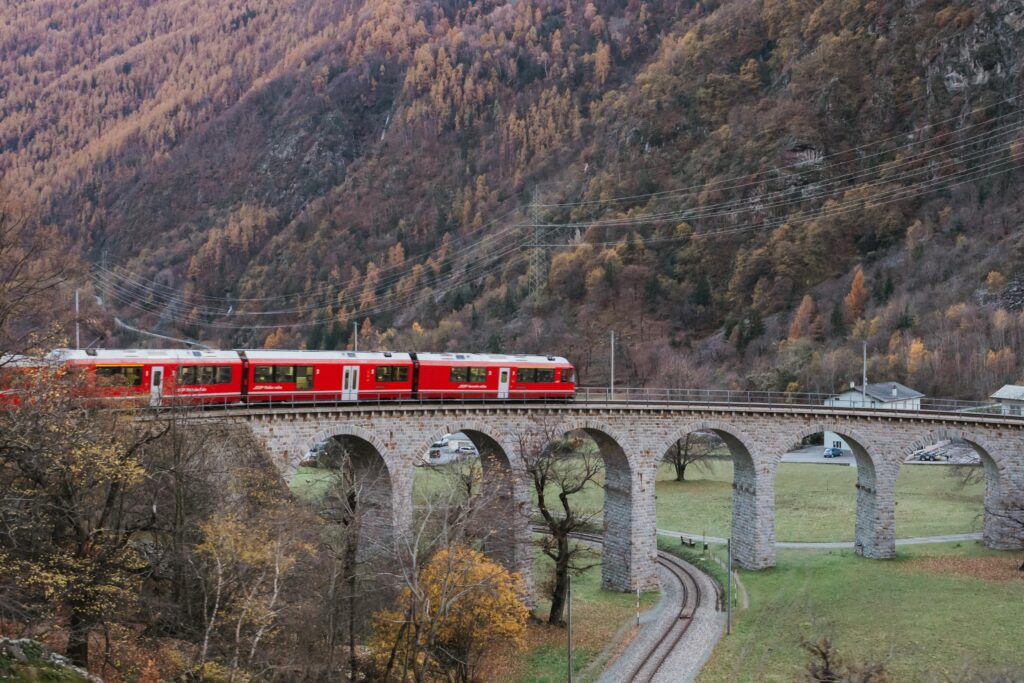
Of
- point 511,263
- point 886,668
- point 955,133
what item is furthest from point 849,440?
point 511,263

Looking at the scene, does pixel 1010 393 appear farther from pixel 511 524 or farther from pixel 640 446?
pixel 511 524

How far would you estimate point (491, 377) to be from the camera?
47688 mm

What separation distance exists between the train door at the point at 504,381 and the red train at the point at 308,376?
0.06m

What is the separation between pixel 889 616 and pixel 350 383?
28087 millimetres

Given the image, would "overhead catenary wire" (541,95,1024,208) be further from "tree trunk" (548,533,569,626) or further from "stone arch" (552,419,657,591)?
"tree trunk" (548,533,569,626)

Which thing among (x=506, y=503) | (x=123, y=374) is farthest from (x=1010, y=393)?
(x=123, y=374)

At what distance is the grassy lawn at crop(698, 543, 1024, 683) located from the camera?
112 ft

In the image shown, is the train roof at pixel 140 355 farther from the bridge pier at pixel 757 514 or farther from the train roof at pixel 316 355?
the bridge pier at pixel 757 514

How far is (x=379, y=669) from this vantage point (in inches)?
1264

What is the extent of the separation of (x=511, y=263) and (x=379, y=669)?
122m

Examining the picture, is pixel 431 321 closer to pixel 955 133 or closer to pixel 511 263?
pixel 511 263

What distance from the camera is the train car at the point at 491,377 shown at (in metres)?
Result: 46.7

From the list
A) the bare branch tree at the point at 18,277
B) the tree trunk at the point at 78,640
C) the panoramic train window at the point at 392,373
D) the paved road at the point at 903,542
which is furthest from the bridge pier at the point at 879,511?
the bare branch tree at the point at 18,277

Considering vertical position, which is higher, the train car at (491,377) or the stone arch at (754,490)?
the train car at (491,377)
